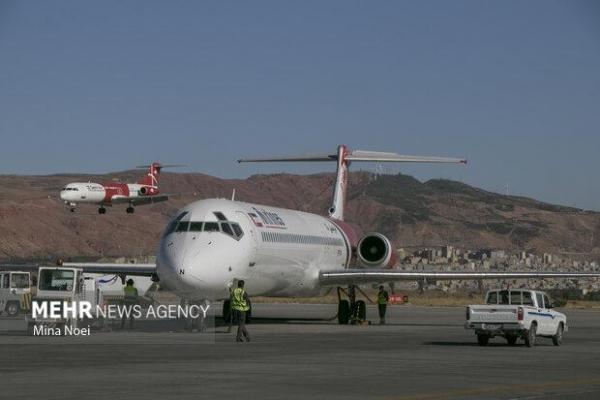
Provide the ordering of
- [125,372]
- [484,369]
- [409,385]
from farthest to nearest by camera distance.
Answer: [484,369]
[125,372]
[409,385]

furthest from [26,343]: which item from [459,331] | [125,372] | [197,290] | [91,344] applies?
[459,331]

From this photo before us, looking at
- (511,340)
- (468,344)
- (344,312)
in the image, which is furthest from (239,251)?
(344,312)

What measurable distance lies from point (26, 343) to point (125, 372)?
8.28 m

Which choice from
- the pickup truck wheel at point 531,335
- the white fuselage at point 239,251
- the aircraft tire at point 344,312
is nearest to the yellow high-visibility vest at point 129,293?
the white fuselage at point 239,251

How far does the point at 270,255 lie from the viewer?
3691cm

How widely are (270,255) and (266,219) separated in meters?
1.39

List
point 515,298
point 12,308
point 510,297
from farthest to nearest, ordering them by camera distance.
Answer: point 12,308 < point 510,297 < point 515,298

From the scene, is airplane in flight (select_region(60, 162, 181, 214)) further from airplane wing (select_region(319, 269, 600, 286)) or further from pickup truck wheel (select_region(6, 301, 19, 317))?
airplane wing (select_region(319, 269, 600, 286))

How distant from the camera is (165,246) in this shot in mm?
33094

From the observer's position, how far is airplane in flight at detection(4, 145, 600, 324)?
32.7 meters

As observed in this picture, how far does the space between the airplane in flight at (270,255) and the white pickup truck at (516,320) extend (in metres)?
7.08

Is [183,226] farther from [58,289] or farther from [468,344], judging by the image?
[468,344]

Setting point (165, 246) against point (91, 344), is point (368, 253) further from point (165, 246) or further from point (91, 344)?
point (91, 344)

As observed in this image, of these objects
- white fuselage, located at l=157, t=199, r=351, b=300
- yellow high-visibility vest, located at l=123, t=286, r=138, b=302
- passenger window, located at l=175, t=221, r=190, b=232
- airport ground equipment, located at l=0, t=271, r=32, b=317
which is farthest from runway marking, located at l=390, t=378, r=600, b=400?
airport ground equipment, located at l=0, t=271, r=32, b=317
